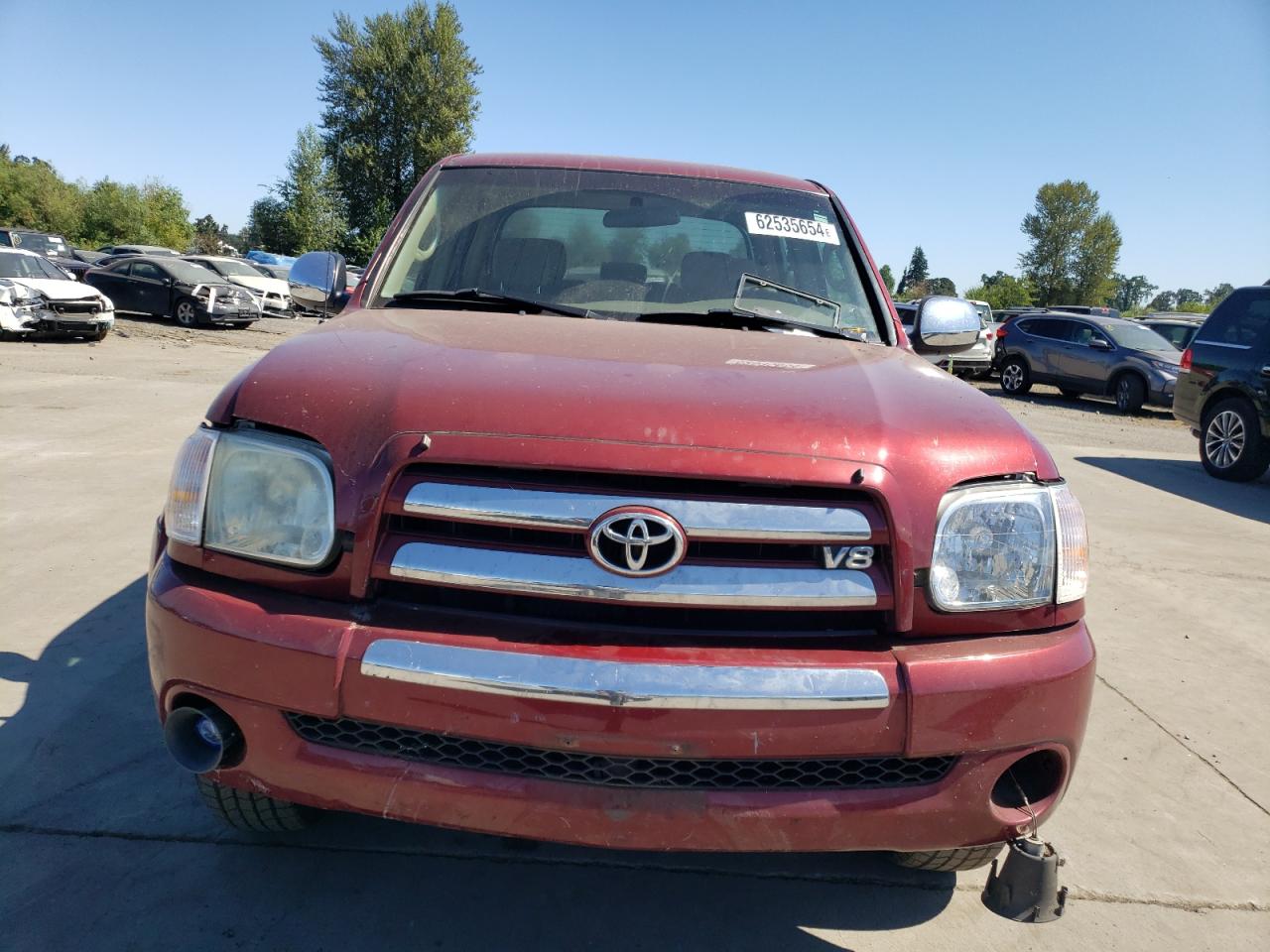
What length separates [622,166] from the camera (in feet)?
10.9

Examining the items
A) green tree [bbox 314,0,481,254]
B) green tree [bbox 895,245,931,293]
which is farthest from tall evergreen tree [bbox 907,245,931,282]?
green tree [bbox 314,0,481,254]

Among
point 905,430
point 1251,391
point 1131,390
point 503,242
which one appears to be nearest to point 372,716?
point 905,430

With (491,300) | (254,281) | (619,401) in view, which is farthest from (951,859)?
(254,281)

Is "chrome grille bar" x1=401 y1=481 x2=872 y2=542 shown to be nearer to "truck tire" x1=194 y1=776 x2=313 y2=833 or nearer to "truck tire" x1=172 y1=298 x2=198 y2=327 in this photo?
"truck tire" x1=194 y1=776 x2=313 y2=833

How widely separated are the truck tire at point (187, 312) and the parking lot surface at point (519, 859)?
18.1 meters

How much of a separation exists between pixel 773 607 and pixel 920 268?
11274 centimetres

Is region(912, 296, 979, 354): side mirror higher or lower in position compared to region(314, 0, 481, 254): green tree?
lower

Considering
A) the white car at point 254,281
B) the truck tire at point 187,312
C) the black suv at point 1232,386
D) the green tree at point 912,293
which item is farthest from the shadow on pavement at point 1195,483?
the green tree at point 912,293

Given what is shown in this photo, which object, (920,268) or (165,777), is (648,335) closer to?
(165,777)

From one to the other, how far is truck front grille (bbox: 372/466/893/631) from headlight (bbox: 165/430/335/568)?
0.53 feet

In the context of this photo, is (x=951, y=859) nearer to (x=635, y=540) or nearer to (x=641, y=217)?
(x=635, y=540)

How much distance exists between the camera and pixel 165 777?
2670mm

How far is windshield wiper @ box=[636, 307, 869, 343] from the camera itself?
274cm

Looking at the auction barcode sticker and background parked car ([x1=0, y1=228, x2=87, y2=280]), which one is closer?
the auction barcode sticker
